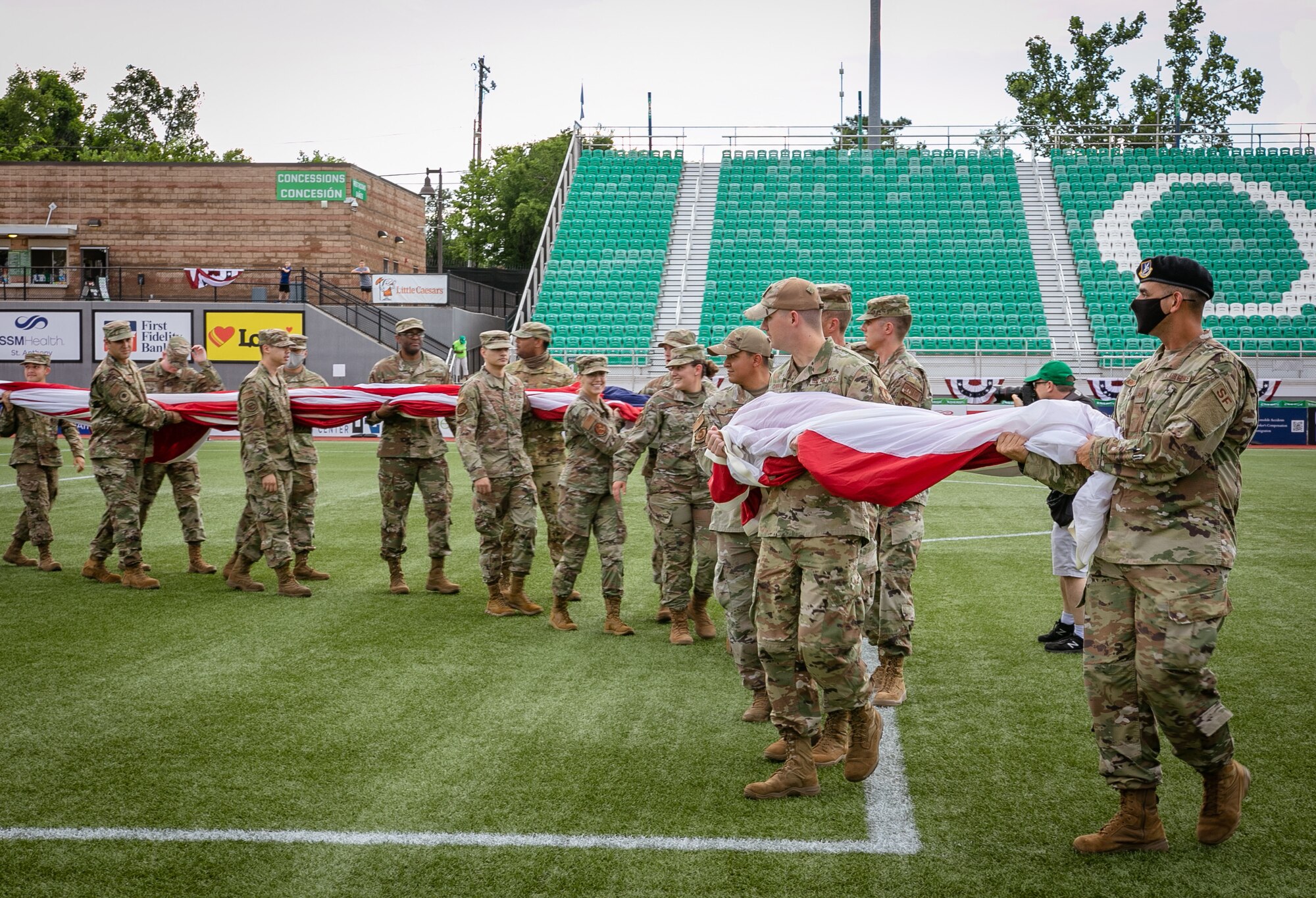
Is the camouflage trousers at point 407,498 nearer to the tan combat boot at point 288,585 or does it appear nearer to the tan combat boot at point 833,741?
the tan combat boot at point 288,585

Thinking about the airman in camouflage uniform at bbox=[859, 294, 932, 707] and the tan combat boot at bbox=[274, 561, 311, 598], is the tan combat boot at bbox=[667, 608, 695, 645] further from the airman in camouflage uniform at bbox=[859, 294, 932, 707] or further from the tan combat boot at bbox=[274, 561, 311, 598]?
the tan combat boot at bbox=[274, 561, 311, 598]

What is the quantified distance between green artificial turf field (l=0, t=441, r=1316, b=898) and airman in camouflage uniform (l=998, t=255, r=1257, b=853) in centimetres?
29

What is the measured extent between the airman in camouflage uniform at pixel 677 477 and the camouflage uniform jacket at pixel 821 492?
2.41 meters

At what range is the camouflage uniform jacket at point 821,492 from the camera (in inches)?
181

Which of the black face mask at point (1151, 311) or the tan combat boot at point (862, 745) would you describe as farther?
the tan combat boot at point (862, 745)

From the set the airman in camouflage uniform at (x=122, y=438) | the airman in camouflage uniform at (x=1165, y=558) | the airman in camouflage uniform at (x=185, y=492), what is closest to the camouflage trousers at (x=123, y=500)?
the airman in camouflage uniform at (x=122, y=438)

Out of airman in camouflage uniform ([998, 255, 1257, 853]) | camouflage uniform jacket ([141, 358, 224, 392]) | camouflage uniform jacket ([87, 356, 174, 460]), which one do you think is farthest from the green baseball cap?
camouflage uniform jacket ([141, 358, 224, 392])

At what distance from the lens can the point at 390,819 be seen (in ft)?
14.6

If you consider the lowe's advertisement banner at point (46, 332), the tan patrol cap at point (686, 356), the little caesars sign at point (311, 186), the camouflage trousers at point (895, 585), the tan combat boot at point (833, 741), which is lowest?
the tan combat boot at point (833, 741)

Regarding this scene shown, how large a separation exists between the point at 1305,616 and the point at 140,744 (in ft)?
26.5

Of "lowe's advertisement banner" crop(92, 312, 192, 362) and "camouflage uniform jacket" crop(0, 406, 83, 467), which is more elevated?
"lowe's advertisement banner" crop(92, 312, 192, 362)

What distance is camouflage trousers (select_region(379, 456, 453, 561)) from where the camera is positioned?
9.14m

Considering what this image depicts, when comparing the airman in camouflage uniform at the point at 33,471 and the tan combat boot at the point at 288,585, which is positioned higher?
the airman in camouflage uniform at the point at 33,471

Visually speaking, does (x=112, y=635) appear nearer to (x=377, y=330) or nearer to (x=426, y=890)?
(x=426, y=890)
